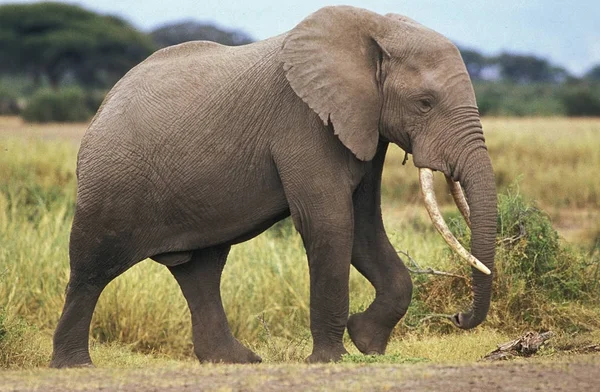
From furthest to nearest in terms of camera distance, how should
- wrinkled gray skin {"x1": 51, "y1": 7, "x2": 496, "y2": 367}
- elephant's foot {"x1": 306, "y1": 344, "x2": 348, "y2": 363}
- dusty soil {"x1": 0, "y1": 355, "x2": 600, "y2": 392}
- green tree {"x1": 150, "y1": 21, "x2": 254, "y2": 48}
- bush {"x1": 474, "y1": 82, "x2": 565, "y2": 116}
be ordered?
green tree {"x1": 150, "y1": 21, "x2": 254, "y2": 48} < bush {"x1": 474, "y1": 82, "x2": 565, "y2": 116} < elephant's foot {"x1": 306, "y1": 344, "x2": 348, "y2": 363} < wrinkled gray skin {"x1": 51, "y1": 7, "x2": 496, "y2": 367} < dusty soil {"x1": 0, "y1": 355, "x2": 600, "y2": 392}

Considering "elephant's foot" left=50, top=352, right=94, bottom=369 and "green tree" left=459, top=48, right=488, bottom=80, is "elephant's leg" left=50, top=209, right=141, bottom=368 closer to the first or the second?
"elephant's foot" left=50, top=352, right=94, bottom=369

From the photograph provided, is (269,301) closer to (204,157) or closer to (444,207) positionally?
(204,157)

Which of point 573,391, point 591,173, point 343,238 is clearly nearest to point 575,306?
point 343,238

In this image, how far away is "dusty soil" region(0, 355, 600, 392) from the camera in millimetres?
5469

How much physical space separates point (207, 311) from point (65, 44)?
134 ft

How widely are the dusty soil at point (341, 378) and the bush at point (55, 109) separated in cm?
2624

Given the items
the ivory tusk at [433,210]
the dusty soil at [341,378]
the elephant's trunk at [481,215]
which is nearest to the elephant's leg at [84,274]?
the dusty soil at [341,378]

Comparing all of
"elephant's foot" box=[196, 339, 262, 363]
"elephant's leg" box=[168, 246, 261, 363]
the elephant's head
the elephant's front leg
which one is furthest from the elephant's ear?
"elephant's foot" box=[196, 339, 262, 363]

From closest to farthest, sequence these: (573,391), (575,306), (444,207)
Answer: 1. (573,391)
2. (575,306)
3. (444,207)

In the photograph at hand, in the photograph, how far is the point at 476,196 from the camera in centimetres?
638

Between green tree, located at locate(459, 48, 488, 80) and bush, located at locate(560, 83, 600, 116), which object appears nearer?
bush, located at locate(560, 83, 600, 116)

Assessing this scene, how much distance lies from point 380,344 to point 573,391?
2008 millimetres

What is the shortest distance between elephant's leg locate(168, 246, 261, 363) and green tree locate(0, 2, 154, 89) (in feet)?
131

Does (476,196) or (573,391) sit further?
(476,196)
